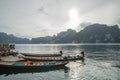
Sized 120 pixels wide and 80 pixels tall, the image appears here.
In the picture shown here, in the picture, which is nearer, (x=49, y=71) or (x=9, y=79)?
(x=9, y=79)

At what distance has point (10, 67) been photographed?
125ft

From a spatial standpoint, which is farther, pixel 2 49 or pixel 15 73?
pixel 2 49

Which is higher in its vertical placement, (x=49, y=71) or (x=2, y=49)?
(x=2, y=49)

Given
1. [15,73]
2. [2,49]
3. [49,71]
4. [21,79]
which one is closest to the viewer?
[21,79]

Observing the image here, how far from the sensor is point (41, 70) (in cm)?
4038

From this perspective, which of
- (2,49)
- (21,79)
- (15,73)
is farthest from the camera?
(2,49)

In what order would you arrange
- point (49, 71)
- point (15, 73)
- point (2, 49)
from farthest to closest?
1. point (2, 49)
2. point (49, 71)
3. point (15, 73)

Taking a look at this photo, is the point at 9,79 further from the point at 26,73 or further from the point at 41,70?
the point at 41,70

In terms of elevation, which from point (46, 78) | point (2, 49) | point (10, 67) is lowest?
point (46, 78)

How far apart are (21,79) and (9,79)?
288cm

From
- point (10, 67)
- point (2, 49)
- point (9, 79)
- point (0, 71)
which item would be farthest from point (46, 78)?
point (2, 49)

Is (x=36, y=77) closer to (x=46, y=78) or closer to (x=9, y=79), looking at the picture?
(x=46, y=78)

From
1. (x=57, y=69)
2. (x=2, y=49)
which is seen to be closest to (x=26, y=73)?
(x=57, y=69)

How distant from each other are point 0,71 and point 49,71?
1383 centimetres
